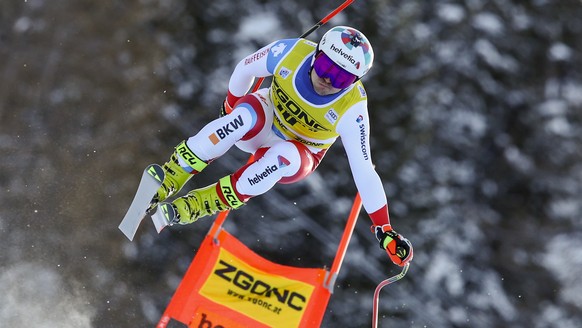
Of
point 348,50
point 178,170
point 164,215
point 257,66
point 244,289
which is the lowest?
point 244,289

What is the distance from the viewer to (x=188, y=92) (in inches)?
236

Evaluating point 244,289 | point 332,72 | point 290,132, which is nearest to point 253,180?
point 290,132

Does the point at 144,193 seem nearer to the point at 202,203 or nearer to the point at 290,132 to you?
the point at 202,203

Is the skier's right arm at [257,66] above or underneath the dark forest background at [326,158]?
above

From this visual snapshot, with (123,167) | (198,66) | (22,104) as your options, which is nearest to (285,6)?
(198,66)

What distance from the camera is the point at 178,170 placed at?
417 centimetres

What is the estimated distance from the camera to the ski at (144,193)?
154 inches

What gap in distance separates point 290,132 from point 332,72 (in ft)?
2.26

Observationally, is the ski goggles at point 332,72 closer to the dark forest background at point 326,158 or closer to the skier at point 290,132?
the skier at point 290,132

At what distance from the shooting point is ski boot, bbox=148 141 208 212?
13.3 ft

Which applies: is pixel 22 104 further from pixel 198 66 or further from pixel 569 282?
pixel 569 282

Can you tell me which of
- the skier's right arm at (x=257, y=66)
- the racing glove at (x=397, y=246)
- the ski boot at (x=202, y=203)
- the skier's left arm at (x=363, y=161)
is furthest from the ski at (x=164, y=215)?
the racing glove at (x=397, y=246)

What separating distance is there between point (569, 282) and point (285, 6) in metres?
3.79

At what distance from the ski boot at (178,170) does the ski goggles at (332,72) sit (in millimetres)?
984
